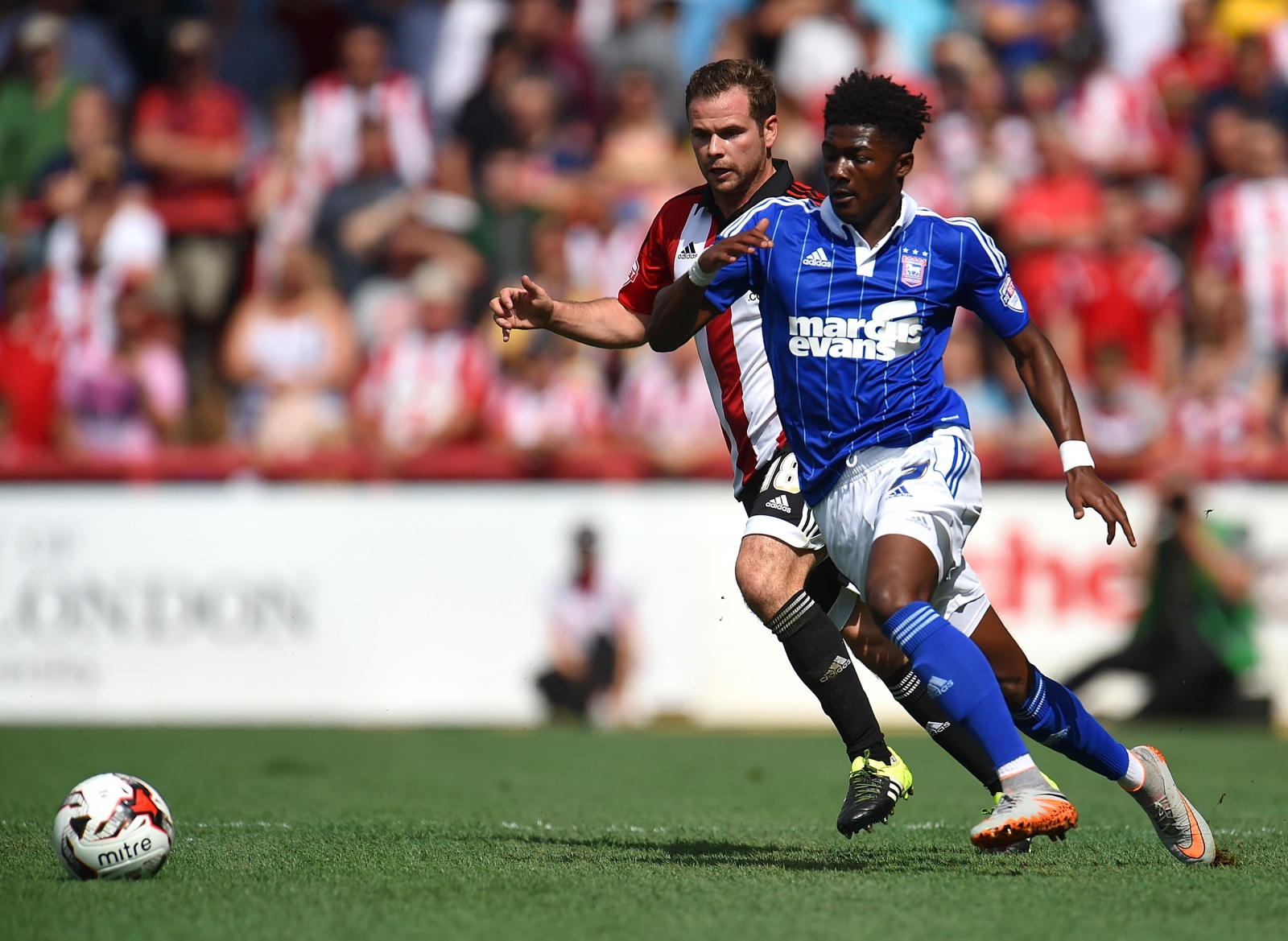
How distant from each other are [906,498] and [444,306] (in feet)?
28.7

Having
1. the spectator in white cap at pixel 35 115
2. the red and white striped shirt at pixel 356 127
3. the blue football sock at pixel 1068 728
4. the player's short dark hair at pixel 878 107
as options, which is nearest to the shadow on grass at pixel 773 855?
the blue football sock at pixel 1068 728

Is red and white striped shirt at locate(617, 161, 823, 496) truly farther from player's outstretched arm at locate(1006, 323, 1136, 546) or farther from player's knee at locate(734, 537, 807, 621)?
player's outstretched arm at locate(1006, 323, 1136, 546)

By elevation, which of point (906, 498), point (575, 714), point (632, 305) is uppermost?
point (632, 305)

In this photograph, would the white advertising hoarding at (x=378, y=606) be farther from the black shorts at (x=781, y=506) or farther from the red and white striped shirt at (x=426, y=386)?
the black shorts at (x=781, y=506)

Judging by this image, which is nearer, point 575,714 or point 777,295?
point 777,295

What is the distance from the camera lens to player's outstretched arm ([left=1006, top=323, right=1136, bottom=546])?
506 cm

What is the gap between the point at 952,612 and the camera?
5.46m

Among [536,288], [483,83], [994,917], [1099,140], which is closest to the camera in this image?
[994,917]

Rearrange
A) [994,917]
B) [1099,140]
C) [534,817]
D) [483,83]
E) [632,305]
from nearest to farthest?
[994,917]
[632,305]
[534,817]
[1099,140]
[483,83]

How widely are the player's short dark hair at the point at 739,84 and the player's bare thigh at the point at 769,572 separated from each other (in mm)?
1542

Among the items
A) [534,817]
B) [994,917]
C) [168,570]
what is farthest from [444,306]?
[994,917]

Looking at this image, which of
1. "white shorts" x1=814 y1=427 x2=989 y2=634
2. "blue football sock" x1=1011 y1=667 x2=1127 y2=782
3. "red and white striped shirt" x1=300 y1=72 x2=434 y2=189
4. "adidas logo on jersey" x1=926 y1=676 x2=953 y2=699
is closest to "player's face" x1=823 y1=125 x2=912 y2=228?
"white shorts" x1=814 y1=427 x2=989 y2=634

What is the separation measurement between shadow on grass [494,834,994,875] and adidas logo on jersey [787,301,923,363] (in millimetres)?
1637

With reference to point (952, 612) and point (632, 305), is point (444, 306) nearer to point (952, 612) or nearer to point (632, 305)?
point (632, 305)
